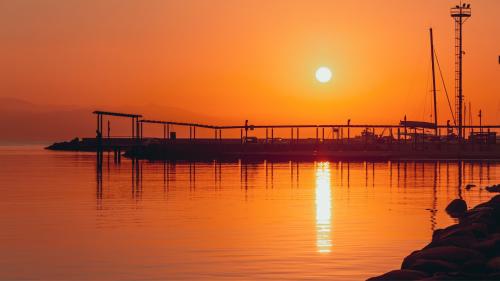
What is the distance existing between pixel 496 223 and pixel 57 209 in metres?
17.1

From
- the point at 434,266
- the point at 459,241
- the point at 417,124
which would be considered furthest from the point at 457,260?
the point at 417,124

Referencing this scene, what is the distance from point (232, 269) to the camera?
18797mm

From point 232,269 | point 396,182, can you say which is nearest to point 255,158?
point 396,182

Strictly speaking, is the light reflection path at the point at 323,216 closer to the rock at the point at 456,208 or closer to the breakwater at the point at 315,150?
the rock at the point at 456,208

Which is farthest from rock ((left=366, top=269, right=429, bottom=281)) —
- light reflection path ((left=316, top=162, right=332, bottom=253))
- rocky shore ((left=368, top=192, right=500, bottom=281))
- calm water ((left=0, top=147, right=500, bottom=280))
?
light reflection path ((left=316, top=162, right=332, bottom=253))

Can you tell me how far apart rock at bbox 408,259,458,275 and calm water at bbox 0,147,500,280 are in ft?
9.05

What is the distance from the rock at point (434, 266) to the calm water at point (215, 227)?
9.05 feet

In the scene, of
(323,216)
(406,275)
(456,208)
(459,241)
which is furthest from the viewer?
(456,208)

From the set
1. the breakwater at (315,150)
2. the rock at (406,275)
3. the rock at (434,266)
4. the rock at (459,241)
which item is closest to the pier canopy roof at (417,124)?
the breakwater at (315,150)

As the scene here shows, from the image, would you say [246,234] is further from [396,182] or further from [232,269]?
[396,182]

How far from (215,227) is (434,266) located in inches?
475

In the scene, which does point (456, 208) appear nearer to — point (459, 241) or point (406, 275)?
point (459, 241)

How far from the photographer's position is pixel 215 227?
2642 cm

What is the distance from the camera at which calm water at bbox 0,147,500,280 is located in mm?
19031
